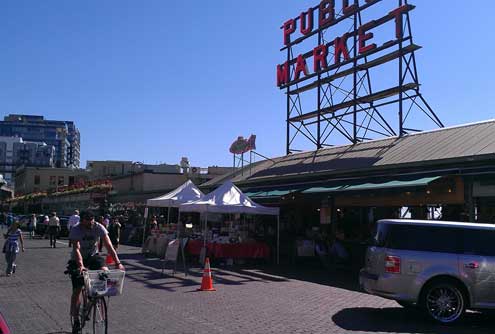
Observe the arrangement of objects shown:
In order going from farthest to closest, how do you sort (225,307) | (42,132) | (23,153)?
(42,132)
(23,153)
(225,307)

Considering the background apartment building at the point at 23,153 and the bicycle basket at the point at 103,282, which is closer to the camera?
the bicycle basket at the point at 103,282

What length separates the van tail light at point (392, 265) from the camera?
10.4 m

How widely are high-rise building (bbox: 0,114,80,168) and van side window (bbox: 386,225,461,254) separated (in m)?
163

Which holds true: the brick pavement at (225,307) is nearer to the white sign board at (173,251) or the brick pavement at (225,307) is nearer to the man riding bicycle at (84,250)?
the white sign board at (173,251)

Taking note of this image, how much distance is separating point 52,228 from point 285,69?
15.2 metres

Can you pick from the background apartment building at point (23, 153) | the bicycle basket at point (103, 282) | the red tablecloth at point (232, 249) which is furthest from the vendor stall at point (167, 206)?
the background apartment building at point (23, 153)

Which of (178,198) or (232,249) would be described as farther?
(178,198)

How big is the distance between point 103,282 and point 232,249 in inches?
528

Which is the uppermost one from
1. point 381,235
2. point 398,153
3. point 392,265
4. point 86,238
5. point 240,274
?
point 398,153

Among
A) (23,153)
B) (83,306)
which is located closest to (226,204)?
(83,306)

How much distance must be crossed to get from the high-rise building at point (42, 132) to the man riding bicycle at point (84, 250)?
538 feet

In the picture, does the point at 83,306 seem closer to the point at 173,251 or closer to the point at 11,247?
the point at 11,247

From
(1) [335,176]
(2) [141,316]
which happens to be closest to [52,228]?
(1) [335,176]

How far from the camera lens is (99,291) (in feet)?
23.7
